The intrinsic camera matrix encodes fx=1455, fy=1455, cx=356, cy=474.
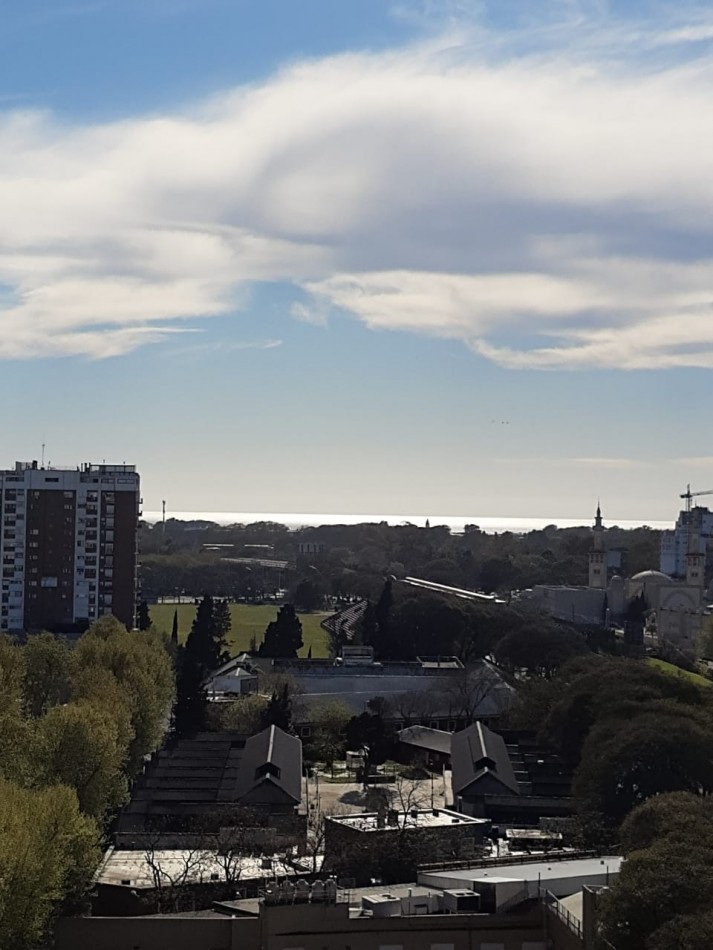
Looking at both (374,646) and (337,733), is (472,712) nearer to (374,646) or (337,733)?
(337,733)

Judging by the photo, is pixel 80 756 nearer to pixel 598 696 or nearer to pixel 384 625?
pixel 598 696

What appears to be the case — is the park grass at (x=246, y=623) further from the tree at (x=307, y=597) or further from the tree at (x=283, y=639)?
the tree at (x=283, y=639)

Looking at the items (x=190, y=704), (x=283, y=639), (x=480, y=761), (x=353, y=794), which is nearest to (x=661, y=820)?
(x=480, y=761)

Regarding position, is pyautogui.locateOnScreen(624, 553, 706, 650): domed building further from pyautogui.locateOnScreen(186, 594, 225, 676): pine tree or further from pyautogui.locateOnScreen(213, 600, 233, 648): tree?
pyautogui.locateOnScreen(186, 594, 225, 676): pine tree

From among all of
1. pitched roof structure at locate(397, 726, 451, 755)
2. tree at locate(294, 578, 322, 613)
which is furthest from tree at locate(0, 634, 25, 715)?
tree at locate(294, 578, 322, 613)

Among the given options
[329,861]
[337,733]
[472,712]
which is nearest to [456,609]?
[472,712]
